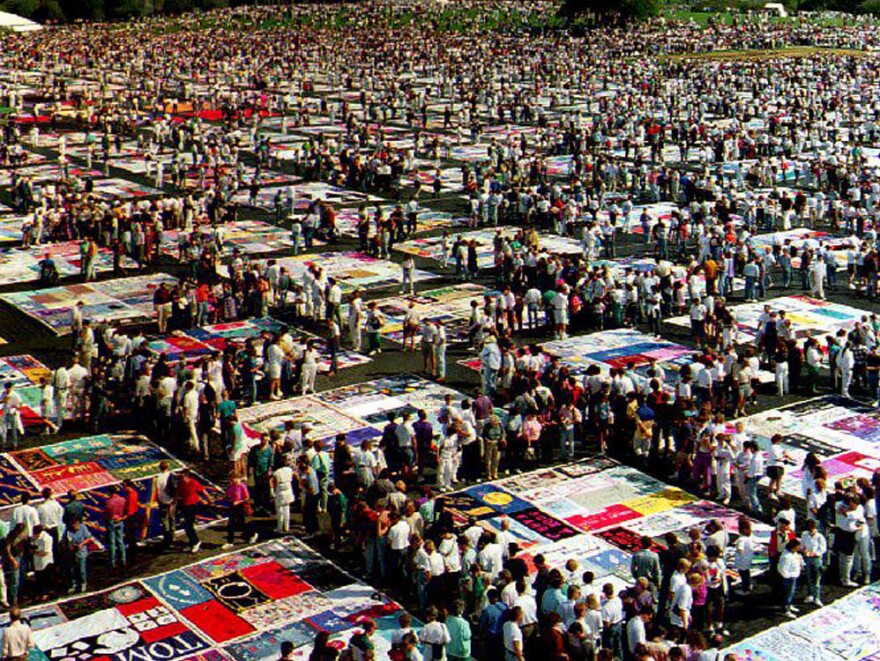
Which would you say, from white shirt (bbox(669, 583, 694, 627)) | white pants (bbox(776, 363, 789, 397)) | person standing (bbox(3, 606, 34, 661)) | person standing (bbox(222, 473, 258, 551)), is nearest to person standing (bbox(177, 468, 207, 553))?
person standing (bbox(222, 473, 258, 551))

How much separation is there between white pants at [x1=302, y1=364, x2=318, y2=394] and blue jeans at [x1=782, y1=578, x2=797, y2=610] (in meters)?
12.5

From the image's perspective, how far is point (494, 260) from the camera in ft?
124

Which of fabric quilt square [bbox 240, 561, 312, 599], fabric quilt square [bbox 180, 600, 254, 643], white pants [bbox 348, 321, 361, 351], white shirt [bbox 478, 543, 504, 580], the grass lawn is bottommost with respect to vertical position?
fabric quilt square [bbox 180, 600, 254, 643]

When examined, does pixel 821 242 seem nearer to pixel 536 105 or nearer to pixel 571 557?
pixel 571 557

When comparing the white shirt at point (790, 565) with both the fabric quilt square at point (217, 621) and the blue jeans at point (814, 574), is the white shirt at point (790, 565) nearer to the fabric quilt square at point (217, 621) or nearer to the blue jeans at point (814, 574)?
the blue jeans at point (814, 574)

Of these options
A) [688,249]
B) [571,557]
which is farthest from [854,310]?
[571,557]

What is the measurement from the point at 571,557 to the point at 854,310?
1690 cm

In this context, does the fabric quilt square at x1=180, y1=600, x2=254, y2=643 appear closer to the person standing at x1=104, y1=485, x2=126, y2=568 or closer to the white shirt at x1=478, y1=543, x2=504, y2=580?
→ the person standing at x1=104, y1=485, x2=126, y2=568

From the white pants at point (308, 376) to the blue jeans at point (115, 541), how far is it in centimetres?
826

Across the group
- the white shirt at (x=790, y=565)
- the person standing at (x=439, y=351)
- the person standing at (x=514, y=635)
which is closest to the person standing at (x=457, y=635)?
the person standing at (x=514, y=635)

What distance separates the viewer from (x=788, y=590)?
17.6 m

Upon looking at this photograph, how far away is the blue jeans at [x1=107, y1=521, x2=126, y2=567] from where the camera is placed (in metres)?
19.1

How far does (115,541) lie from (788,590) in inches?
405

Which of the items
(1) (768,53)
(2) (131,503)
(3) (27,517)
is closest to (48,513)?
(3) (27,517)
